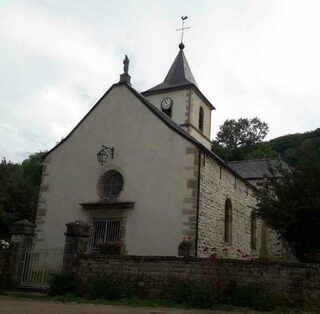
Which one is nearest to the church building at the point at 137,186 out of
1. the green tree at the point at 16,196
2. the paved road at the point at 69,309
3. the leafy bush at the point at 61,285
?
the leafy bush at the point at 61,285

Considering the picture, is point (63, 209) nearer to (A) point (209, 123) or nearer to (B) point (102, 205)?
(B) point (102, 205)

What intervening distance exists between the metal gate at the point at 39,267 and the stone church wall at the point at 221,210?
15.1 ft

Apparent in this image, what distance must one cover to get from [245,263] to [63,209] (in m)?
9.62

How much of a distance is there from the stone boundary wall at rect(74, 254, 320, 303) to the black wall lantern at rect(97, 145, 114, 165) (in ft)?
Answer: 19.2

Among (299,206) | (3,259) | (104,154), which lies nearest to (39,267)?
(3,259)

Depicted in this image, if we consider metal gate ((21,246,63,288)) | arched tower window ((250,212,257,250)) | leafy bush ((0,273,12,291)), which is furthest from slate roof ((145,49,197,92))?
leafy bush ((0,273,12,291))

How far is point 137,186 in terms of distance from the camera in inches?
643

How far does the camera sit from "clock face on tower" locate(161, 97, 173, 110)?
25.1 meters

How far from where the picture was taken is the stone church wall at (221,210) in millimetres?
15680

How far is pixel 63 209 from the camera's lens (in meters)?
17.5

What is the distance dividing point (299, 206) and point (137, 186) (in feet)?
20.4

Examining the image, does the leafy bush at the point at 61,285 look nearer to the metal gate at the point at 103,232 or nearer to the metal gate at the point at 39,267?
the metal gate at the point at 39,267

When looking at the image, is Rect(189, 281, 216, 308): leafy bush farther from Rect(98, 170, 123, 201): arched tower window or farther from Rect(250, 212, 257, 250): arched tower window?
Rect(250, 212, 257, 250): arched tower window

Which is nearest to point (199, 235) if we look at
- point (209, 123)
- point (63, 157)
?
point (63, 157)
